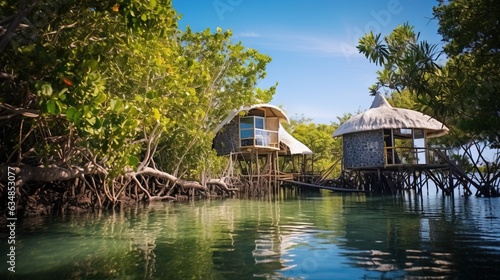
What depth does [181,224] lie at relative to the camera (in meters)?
9.23

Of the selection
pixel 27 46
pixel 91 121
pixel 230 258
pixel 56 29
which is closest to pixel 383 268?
pixel 230 258

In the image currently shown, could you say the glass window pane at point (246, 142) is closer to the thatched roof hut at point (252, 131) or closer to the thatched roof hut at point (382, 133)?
the thatched roof hut at point (252, 131)

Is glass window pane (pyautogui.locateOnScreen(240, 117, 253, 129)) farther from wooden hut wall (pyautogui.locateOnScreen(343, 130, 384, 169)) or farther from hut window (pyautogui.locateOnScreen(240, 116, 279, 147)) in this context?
wooden hut wall (pyautogui.locateOnScreen(343, 130, 384, 169))

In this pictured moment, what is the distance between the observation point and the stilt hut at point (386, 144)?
19.8 metres

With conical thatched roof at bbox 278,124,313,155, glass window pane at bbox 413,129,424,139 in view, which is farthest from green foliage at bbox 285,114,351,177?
glass window pane at bbox 413,129,424,139

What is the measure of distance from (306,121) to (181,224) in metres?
36.1

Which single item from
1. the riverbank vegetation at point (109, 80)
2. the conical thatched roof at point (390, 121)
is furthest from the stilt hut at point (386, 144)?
the riverbank vegetation at point (109, 80)

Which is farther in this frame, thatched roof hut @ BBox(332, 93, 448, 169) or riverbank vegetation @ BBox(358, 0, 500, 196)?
thatched roof hut @ BBox(332, 93, 448, 169)

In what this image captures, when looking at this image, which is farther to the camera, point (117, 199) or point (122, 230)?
point (117, 199)

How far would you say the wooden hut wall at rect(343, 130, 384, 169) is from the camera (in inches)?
826

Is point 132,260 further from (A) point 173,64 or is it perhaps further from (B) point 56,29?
(A) point 173,64

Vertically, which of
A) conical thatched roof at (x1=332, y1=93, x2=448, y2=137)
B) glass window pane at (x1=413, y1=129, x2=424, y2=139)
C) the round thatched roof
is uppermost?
the round thatched roof

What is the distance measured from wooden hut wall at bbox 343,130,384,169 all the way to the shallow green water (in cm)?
1189

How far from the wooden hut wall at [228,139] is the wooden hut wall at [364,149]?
6857 millimetres
